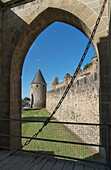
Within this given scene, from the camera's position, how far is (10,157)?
7.23 feet

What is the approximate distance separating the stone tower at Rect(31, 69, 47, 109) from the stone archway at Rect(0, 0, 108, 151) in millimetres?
23673

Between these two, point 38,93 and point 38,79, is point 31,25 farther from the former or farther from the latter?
point 38,79

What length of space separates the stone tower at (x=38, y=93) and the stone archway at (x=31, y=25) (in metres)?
23.7

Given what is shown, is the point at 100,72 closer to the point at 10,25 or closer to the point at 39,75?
the point at 10,25

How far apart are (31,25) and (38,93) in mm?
24506

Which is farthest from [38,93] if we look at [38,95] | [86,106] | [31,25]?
[31,25]

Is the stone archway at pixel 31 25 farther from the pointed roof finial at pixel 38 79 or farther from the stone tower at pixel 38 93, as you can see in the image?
the pointed roof finial at pixel 38 79

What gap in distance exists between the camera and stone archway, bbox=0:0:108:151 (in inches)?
96.7

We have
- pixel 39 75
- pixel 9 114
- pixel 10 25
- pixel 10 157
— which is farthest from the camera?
pixel 39 75

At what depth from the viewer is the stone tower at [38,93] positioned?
26453 millimetres

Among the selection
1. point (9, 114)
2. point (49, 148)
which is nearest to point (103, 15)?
point (9, 114)

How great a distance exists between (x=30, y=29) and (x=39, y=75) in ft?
86.1

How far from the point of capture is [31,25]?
2.97 m

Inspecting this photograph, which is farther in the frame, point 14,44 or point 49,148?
point 49,148
